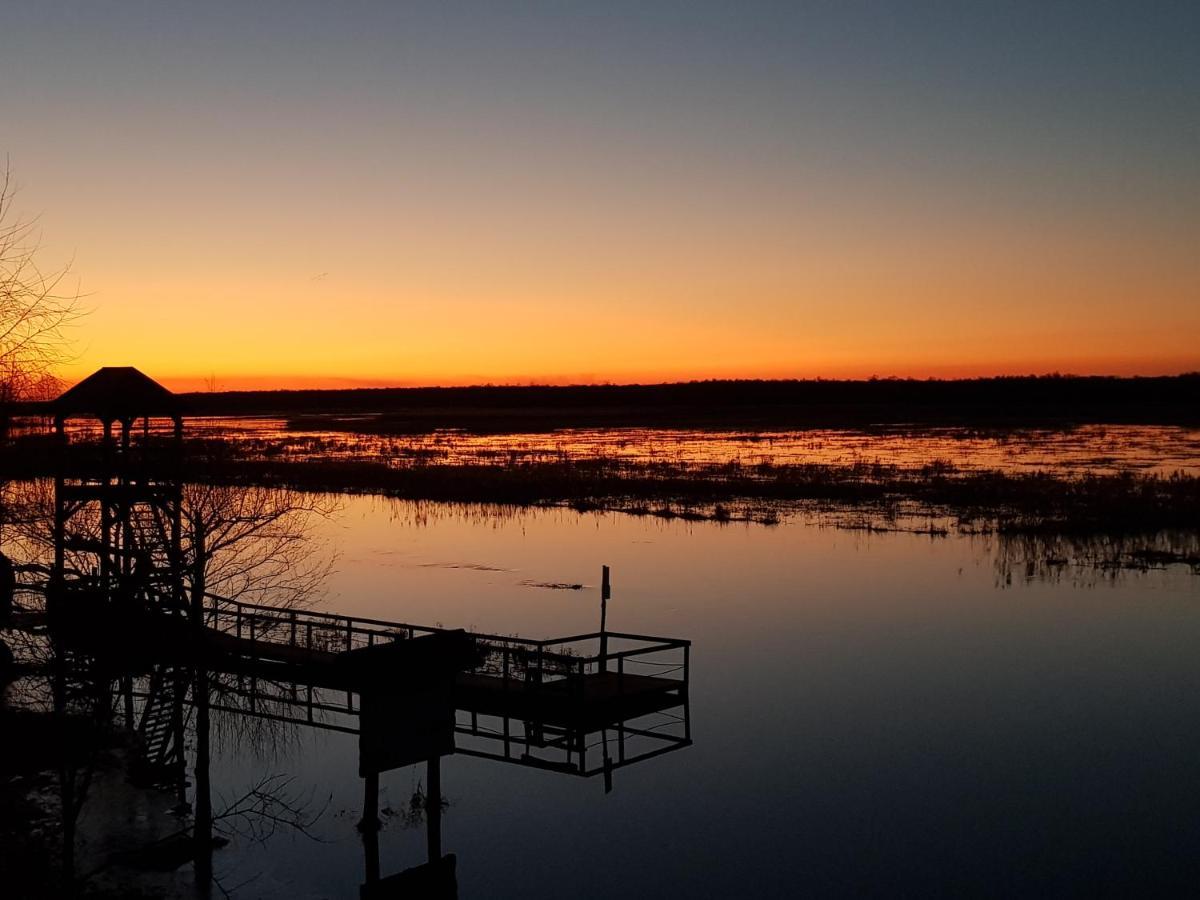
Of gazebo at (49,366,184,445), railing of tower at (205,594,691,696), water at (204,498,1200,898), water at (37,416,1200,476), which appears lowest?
water at (204,498,1200,898)

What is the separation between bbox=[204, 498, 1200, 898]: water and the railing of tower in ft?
5.04

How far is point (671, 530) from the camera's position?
5241 cm

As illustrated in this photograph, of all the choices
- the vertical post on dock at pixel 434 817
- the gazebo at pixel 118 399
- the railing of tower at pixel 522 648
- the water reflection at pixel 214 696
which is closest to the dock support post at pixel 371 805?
the water reflection at pixel 214 696

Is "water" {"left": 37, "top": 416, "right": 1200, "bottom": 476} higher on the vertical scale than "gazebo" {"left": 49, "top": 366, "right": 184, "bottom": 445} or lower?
lower

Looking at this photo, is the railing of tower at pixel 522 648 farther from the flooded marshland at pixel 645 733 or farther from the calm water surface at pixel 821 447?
the calm water surface at pixel 821 447

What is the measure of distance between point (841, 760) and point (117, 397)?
1704cm

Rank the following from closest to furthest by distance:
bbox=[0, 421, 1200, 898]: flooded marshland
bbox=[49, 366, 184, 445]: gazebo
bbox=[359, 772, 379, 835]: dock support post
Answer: bbox=[0, 421, 1200, 898]: flooded marshland → bbox=[359, 772, 379, 835]: dock support post → bbox=[49, 366, 184, 445]: gazebo

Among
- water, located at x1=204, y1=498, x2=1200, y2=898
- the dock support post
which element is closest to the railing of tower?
water, located at x1=204, y1=498, x2=1200, y2=898

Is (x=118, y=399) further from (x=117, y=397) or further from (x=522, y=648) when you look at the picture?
(x=522, y=648)

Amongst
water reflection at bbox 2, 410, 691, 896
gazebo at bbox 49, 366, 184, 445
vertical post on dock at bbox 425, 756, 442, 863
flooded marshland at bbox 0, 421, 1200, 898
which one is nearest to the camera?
water reflection at bbox 2, 410, 691, 896

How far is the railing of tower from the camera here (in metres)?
24.3

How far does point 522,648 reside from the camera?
2872cm

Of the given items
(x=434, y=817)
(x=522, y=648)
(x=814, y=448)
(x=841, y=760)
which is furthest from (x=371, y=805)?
(x=814, y=448)

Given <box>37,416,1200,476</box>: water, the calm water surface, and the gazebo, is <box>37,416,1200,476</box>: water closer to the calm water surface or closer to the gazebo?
the calm water surface
